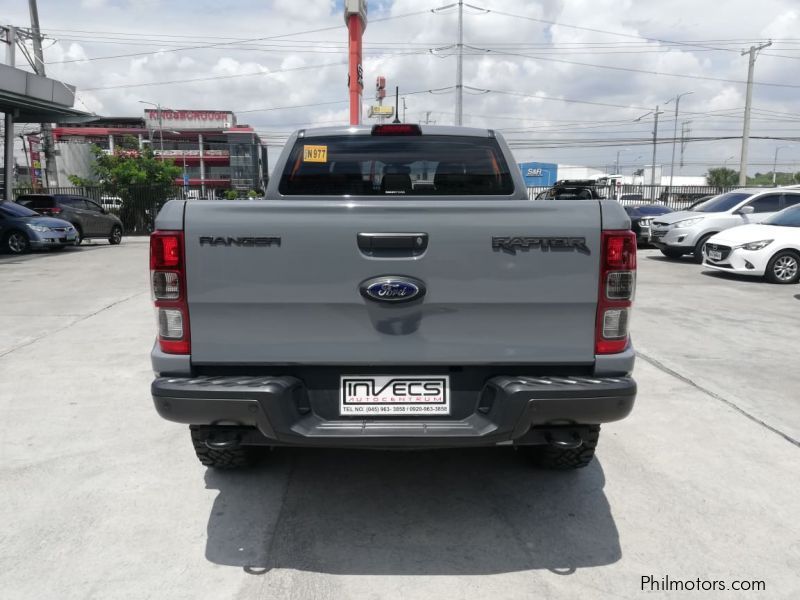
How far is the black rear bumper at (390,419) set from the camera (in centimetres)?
258

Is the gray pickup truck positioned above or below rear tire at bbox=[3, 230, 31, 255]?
above

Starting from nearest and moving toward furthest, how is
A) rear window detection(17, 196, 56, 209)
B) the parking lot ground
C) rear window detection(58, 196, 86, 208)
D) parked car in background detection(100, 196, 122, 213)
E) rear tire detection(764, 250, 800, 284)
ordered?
the parking lot ground < rear tire detection(764, 250, 800, 284) < rear window detection(17, 196, 56, 209) < rear window detection(58, 196, 86, 208) < parked car in background detection(100, 196, 122, 213)

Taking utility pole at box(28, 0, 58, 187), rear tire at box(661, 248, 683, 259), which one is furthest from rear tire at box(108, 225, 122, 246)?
rear tire at box(661, 248, 683, 259)

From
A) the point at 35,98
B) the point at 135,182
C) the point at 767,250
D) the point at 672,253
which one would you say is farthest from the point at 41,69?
the point at 767,250

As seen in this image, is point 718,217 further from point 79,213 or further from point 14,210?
point 79,213

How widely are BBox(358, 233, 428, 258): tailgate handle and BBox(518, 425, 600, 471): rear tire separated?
1534 millimetres

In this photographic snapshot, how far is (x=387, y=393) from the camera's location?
2.75 m

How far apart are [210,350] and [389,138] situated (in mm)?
2025

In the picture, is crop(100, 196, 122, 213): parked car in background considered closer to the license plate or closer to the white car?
the white car

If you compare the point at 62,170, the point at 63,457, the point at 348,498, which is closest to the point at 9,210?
the point at 63,457

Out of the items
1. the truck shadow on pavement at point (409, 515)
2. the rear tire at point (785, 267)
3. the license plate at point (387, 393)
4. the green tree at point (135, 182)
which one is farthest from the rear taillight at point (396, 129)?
the green tree at point (135, 182)

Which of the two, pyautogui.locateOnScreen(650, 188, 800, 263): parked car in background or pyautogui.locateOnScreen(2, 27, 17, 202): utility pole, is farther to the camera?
pyautogui.locateOnScreen(2, 27, 17, 202): utility pole

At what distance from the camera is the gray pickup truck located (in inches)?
103

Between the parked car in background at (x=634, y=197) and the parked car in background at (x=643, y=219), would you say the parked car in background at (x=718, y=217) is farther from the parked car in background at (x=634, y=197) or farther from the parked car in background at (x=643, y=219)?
the parked car in background at (x=634, y=197)
